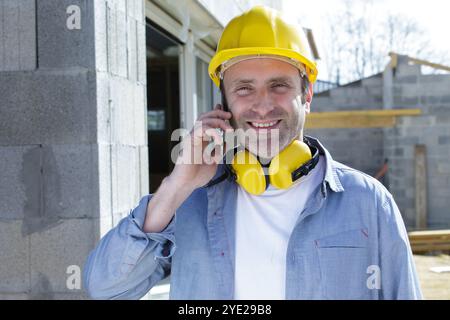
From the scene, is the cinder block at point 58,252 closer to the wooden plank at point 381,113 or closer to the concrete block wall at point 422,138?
the wooden plank at point 381,113

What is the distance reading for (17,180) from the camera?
3.08 metres

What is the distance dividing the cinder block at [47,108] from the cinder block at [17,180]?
71 mm

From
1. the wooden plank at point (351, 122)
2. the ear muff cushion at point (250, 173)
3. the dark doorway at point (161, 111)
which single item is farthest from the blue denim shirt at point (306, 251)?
the dark doorway at point (161, 111)

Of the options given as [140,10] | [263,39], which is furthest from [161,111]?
[263,39]

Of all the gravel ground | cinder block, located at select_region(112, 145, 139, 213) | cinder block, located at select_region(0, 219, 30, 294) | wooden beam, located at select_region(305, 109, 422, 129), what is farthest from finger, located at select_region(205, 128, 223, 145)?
wooden beam, located at select_region(305, 109, 422, 129)

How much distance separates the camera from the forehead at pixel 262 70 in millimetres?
1946

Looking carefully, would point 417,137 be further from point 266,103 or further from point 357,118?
point 266,103

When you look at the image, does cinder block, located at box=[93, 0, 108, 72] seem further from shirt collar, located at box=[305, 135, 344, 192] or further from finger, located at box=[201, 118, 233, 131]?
shirt collar, located at box=[305, 135, 344, 192]
